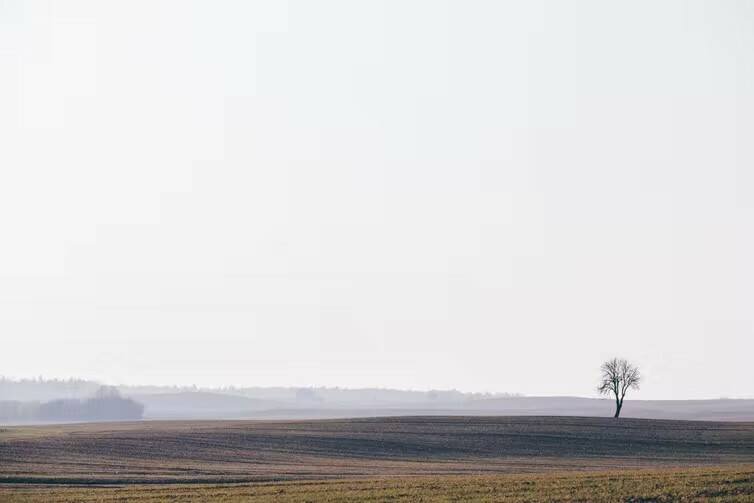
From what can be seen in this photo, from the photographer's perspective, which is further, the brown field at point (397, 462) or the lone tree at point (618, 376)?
the lone tree at point (618, 376)

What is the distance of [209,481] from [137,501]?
1005 centimetres

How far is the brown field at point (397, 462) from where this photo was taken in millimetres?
39906

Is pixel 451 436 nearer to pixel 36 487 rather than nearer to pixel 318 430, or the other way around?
pixel 318 430

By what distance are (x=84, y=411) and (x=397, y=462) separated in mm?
138392

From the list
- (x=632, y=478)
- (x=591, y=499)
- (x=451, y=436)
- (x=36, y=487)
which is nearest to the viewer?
(x=591, y=499)

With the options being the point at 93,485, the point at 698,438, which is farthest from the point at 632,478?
the point at 698,438

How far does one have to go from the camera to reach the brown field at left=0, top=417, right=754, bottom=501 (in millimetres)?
39906

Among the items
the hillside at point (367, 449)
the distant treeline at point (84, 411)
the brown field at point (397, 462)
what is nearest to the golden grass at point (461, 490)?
the brown field at point (397, 462)

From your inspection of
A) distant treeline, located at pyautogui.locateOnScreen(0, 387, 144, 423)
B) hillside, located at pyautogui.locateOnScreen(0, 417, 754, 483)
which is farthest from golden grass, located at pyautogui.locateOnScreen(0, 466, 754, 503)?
distant treeline, located at pyautogui.locateOnScreen(0, 387, 144, 423)

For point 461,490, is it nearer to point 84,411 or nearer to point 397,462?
point 397,462

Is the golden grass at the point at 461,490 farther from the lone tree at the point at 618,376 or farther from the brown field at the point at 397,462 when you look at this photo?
the lone tree at the point at 618,376

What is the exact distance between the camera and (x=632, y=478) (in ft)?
140

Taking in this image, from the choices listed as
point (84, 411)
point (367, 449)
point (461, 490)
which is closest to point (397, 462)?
point (367, 449)

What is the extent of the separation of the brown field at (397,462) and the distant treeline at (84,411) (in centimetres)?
9916
